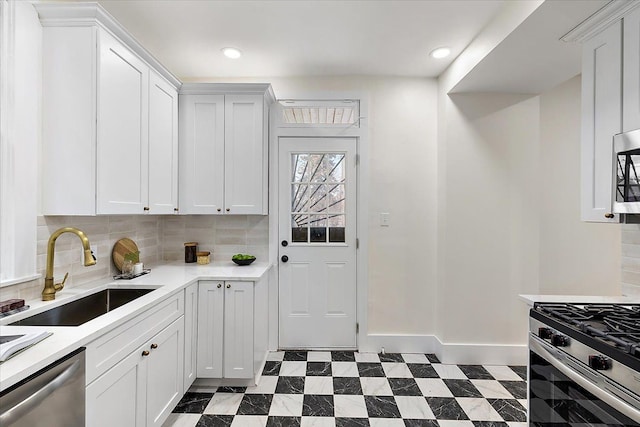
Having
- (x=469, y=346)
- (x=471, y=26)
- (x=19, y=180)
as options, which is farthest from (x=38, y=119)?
(x=469, y=346)

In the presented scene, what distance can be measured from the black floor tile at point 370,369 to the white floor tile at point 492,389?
0.74 metres

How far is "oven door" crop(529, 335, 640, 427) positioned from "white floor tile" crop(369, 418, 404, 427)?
0.76m

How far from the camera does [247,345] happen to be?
2363 mm

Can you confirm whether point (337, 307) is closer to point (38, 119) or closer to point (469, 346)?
point (469, 346)

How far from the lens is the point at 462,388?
2.43 meters

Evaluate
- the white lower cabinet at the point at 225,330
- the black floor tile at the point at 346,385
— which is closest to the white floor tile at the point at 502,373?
the black floor tile at the point at 346,385

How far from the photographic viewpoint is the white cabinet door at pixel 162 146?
2310 mm

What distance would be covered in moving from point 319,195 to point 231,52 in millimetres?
1454

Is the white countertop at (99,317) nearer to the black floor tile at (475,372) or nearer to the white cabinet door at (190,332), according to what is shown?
the white cabinet door at (190,332)

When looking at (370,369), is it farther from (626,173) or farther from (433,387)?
(626,173)

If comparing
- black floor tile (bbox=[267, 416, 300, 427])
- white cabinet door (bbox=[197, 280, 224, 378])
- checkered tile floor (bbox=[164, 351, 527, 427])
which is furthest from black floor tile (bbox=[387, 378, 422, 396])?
white cabinet door (bbox=[197, 280, 224, 378])

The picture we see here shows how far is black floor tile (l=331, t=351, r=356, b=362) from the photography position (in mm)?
2869

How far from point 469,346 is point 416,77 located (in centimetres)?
255

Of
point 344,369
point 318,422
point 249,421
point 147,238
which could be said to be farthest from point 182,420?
point 147,238
